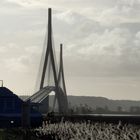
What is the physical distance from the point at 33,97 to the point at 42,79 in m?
7.17

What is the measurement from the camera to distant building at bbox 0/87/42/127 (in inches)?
3349

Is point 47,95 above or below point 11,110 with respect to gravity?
above

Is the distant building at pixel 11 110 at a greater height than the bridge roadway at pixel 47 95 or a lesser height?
lesser

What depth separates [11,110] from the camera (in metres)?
89.5

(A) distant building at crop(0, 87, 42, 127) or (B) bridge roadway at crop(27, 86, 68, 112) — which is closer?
(A) distant building at crop(0, 87, 42, 127)

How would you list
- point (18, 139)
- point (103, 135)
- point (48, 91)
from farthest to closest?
point (48, 91) < point (18, 139) < point (103, 135)

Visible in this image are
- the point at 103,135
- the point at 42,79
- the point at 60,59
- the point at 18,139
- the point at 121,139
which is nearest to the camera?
the point at 121,139

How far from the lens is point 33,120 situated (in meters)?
84.1

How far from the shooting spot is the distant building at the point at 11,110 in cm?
8507

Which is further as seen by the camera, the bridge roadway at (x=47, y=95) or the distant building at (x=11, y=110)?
the bridge roadway at (x=47, y=95)

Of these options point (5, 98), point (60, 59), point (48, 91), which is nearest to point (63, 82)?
point (60, 59)

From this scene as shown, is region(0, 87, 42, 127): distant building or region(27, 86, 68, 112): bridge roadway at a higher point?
region(27, 86, 68, 112): bridge roadway

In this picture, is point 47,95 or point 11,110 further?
point 47,95

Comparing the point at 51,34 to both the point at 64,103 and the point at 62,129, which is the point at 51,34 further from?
the point at 62,129
